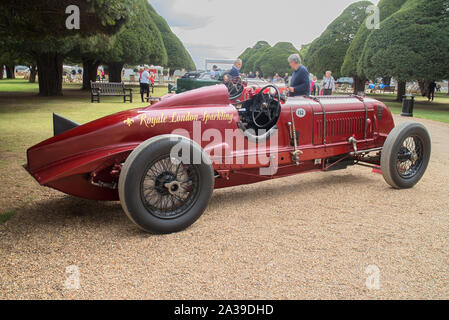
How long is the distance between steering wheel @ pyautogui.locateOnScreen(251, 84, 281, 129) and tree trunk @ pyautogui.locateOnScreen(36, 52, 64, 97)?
62.0 ft

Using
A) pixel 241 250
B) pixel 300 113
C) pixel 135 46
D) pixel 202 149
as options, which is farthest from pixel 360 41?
pixel 241 250

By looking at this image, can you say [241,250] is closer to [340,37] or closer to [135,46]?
[135,46]

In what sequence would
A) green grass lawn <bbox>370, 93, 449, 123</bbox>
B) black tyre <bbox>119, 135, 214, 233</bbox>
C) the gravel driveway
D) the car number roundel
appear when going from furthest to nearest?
green grass lawn <bbox>370, 93, 449, 123</bbox> < the car number roundel < black tyre <bbox>119, 135, 214, 233</bbox> < the gravel driveway

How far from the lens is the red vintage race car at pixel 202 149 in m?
3.42

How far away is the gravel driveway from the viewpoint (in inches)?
105

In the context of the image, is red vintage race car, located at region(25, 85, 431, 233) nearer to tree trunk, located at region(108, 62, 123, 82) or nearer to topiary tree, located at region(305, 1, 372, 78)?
tree trunk, located at region(108, 62, 123, 82)

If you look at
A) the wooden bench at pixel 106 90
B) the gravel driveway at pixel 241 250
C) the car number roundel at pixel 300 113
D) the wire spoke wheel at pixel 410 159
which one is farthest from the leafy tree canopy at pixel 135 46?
the wire spoke wheel at pixel 410 159

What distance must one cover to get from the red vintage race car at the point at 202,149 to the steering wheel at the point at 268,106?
12 millimetres

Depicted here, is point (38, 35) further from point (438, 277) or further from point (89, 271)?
point (438, 277)

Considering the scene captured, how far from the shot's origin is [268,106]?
14.9 feet

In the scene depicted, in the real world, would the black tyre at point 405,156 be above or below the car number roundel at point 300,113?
below

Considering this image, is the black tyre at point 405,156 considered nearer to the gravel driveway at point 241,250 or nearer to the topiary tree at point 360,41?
the gravel driveway at point 241,250

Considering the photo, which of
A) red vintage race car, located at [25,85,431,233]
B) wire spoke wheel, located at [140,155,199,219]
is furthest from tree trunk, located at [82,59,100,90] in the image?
wire spoke wheel, located at [140,155,199,219]
